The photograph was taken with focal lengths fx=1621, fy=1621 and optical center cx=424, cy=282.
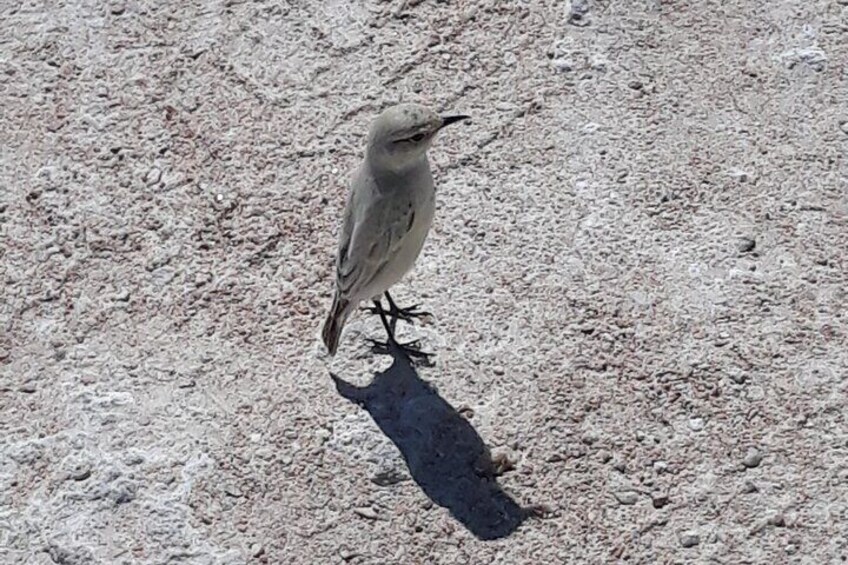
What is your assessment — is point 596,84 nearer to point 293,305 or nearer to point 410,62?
point 410,62

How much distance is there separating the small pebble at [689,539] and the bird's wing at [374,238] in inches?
53.9

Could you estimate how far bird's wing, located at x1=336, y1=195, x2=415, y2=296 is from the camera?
5.58 m

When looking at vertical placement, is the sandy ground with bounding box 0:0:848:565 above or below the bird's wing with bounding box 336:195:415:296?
below

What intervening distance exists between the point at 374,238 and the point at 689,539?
147 centimetres

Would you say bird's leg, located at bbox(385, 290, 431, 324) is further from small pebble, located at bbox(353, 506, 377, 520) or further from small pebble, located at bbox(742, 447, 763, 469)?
small pebble, located at bbox(742, 447, 763, 469)

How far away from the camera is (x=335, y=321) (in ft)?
18.8

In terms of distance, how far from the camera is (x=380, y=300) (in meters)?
6.11

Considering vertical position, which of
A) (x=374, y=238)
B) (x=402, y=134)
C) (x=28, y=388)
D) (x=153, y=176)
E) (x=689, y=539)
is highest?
(x=402, y=134)

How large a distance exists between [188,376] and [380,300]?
0.78 m

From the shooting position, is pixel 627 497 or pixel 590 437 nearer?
pixel 627 497

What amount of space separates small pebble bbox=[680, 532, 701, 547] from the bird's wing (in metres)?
1.37

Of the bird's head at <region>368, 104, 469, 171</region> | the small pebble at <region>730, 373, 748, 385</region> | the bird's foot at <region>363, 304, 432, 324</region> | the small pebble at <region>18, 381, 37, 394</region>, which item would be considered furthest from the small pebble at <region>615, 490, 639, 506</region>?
the small pebble at <region>18, 381, 37, 394</region>

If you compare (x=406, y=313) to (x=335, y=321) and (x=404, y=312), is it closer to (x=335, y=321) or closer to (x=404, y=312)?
(x=404, y=312)

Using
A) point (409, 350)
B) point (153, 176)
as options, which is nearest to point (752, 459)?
point (409, 350)
